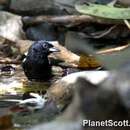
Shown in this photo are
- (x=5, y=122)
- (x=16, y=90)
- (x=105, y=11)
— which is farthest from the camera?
(x=105, y=11)

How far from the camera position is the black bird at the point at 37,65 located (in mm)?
4270

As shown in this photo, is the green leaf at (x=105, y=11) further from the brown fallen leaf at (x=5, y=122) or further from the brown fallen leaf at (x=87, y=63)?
the brown fallen leaf at (x=5, y=122)

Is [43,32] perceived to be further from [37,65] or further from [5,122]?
[5,122]

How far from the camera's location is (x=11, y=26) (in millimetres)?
6207

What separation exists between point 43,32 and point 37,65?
1997 mm

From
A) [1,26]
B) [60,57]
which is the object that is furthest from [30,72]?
[1,26]

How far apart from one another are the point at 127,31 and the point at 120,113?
14.4ft

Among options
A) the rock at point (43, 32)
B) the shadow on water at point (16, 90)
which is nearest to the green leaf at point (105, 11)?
the rock at point (43, 32)

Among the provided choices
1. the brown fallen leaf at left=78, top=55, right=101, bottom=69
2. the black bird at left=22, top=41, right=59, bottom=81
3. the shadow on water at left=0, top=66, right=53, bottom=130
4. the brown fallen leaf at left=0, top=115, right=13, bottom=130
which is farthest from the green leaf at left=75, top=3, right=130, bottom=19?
the brown fallen leaf at left=0, top=115, right=13, bottom=130

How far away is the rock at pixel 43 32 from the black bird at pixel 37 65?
178cm

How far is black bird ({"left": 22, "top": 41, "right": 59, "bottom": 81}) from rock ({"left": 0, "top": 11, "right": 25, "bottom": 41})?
1443 millimetres

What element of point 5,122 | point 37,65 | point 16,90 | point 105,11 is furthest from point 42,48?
point 5,122

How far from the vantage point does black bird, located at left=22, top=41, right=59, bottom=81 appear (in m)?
4.27

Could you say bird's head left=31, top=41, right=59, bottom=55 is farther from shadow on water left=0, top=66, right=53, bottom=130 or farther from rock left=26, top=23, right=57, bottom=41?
rock left=26, top=23, right=57, bottom=41
